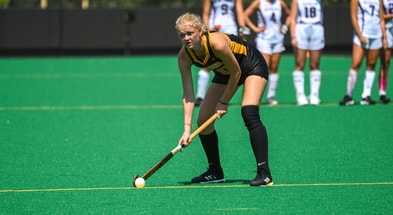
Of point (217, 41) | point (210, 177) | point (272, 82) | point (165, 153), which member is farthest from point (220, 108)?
point (272, 82)

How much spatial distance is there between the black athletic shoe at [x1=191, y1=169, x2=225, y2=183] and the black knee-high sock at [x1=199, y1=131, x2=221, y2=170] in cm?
5

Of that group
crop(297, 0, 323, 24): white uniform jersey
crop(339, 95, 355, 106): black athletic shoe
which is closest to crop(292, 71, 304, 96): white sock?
crop(339, 95, 355, 106): black athletic shoe

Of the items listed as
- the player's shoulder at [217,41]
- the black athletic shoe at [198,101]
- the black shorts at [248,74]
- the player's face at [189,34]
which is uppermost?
the player's face at [189,34]

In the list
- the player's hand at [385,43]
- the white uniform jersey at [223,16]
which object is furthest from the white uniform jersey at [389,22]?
the white uniform jersey at [223,16]

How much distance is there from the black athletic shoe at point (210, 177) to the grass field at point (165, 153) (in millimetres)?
136

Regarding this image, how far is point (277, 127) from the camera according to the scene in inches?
535

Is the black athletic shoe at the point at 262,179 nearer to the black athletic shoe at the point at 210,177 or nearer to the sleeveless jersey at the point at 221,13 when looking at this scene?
the black athletic shoe at the point at 210,177

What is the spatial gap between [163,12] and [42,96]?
1315cm

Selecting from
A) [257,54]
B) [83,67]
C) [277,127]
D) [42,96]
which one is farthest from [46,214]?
[83,67]

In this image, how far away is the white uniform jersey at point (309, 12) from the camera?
1586 cm

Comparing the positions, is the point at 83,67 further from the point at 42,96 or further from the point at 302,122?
the point at 302,122

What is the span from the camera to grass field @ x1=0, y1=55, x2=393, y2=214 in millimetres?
8266

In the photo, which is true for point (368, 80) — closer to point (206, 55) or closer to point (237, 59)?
point (237, 59)

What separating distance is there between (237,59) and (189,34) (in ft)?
2.51
